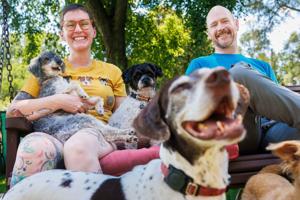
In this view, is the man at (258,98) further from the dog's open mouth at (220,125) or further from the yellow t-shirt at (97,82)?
the dog's open mouth at (220,125)

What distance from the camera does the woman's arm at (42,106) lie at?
12.6 ft

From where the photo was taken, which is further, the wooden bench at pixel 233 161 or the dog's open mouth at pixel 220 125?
the wooden bench at pixel 233 161

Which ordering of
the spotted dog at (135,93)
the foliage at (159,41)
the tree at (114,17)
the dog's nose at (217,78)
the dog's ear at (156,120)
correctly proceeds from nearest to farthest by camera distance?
1. the dog's nose at (217,78)
2. the dog's ear at (156,120)
3. the spotted dog at (135,93)
4. the tree at (114,17)
5. the foliage at (159,41)

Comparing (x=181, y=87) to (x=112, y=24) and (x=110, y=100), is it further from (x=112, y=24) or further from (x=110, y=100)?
(x=112, y=24)

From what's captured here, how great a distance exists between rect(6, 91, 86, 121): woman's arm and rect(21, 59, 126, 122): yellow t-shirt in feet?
0.85

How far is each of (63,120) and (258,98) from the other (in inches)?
63.1

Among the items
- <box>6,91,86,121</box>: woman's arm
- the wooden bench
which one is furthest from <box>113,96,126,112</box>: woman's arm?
the wooden bench

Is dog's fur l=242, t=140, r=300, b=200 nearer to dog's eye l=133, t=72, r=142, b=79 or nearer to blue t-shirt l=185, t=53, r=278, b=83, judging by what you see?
blue t-shirt l=185, t=53, r=278, b=83

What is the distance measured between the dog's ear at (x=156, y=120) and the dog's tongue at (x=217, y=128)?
188mm

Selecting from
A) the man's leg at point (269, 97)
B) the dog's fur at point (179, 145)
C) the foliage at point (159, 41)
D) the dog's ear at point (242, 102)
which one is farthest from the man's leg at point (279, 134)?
the foliage at point (159, 41)

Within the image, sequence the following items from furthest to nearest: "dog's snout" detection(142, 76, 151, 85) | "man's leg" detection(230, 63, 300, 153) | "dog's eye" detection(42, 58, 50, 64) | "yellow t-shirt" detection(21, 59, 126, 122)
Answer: "dog's snout" detection(142, 76, 151, 85) < "dog's eye" detection(42, 58, 50, 64) < "yellow t-shirt" detection(21, 59, 126, 122) < "man's leg" detection(230, 63, 300, 153)

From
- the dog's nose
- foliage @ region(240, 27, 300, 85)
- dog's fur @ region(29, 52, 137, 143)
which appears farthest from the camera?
foliage @ region(240, 27, 300, 85)

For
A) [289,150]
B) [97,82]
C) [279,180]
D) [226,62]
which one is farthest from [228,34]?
[289,150]

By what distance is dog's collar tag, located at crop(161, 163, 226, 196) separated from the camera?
239cm
